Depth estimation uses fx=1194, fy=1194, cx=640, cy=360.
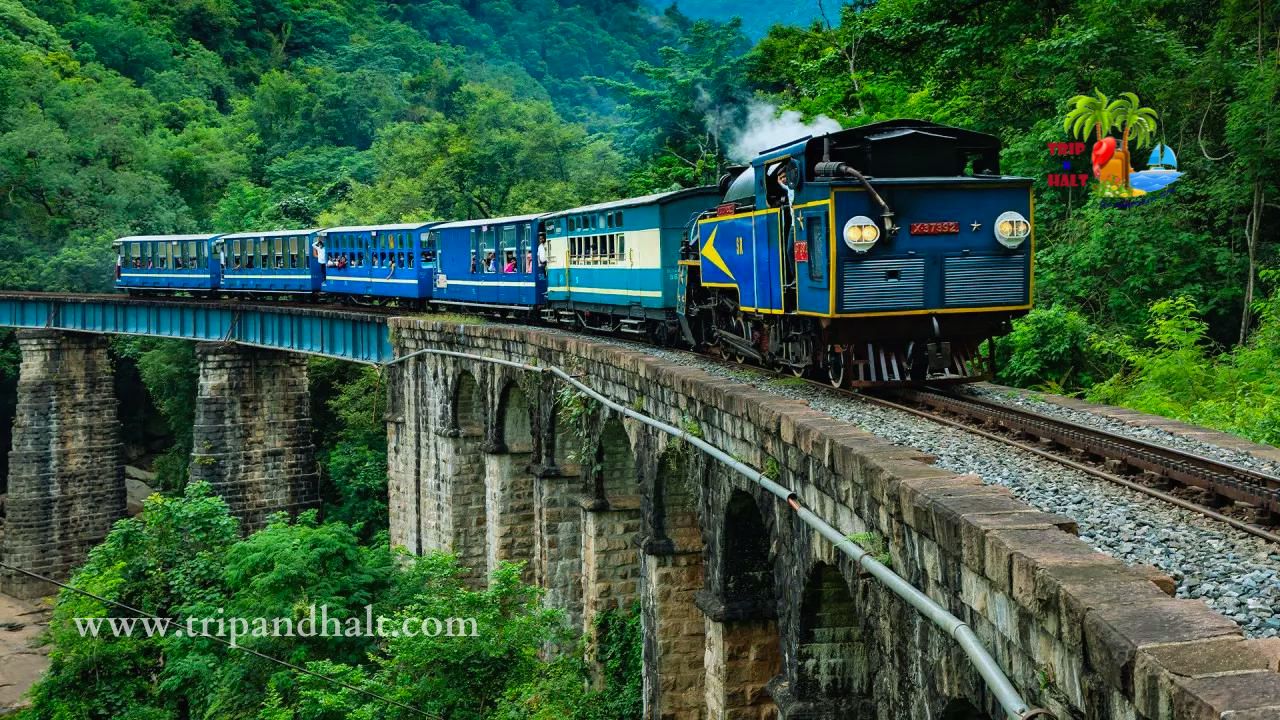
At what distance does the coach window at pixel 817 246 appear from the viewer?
1145 cm

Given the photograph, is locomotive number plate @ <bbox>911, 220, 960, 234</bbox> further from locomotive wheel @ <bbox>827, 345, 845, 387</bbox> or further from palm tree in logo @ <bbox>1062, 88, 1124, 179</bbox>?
palm tree in logo @ <bbox>1062, 88, 1124, 179</bbox>

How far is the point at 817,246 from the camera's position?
11664mm

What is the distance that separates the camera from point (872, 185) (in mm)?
11250

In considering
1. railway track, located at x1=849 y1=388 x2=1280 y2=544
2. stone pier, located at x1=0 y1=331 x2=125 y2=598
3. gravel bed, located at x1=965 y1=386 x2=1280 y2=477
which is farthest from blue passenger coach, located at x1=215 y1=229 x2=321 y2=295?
railway track, located at x1=849 y1=388 x2=1280 y2=544

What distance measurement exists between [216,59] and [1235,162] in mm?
80759

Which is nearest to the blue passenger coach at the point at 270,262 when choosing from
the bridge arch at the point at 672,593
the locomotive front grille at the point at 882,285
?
the bridge arch at the point at 672,593

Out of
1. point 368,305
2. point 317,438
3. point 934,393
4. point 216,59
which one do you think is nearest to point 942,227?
point 934,393

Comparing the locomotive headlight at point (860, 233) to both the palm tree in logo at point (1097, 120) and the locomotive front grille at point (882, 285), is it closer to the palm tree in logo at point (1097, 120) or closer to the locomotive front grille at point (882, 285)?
the locomotive front grille at point (882, 285)

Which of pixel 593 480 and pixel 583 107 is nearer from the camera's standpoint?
pixel 593 480

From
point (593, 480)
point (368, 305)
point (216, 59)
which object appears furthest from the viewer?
point (216, 59)

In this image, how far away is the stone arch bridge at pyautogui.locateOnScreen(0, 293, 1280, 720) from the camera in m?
4.71

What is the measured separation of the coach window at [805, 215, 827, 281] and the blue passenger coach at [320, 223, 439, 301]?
19.6 meters

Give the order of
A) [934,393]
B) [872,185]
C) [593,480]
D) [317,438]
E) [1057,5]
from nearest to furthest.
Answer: [872,185] < [934,393] < [593,480] < [1057,5] < [317,438]

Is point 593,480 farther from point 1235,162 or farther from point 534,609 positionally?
point 1235,162
